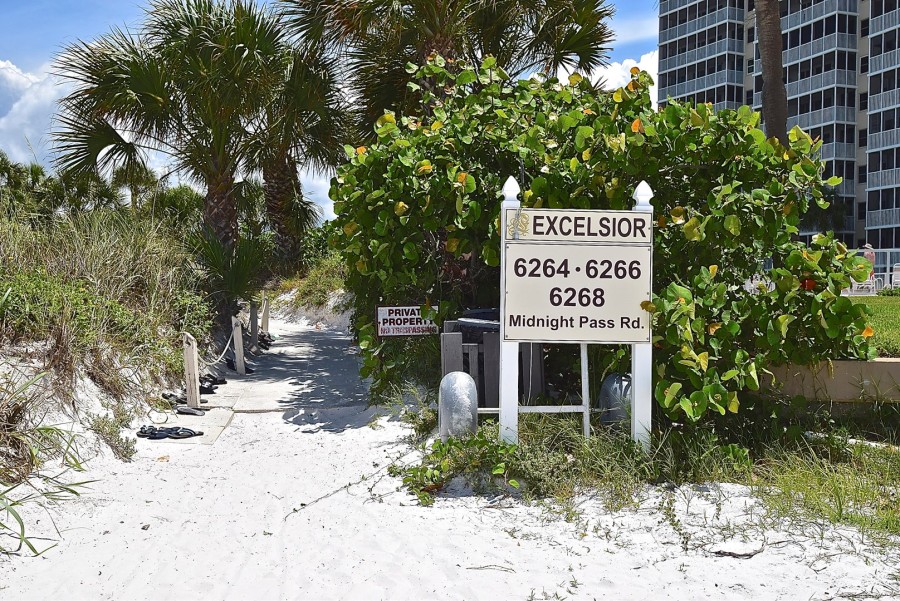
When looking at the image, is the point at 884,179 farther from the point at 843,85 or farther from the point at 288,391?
the point at 288,391

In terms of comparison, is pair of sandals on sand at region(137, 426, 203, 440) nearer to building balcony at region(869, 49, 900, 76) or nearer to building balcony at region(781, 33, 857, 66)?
building balcony at region(869, 49, 900, 76)

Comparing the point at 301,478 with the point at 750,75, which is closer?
the point at 301,478

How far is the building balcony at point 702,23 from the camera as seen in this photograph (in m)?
49.6

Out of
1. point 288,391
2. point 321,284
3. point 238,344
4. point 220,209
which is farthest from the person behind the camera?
point 321,284

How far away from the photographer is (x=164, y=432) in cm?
688

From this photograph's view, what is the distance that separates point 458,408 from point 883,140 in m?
41.5

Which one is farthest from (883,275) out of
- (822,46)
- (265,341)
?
(265,341)

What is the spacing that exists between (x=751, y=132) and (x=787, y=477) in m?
2.38

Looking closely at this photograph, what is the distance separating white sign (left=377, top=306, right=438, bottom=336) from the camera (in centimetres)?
761

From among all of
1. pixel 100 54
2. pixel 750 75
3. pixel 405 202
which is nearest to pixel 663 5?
pixel 750 75

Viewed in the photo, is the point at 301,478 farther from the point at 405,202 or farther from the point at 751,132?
the point at 751,132

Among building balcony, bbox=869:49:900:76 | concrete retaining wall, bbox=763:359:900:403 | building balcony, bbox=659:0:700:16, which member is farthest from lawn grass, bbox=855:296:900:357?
building balcony, bbox=659:0:700:16

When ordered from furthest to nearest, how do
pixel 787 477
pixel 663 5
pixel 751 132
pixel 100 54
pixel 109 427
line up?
pixel 663 5 → pixel 100 54 → pixel 109 427 → pixel 751 132 → pixel 787 477

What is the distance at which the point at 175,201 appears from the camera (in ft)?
72.7
